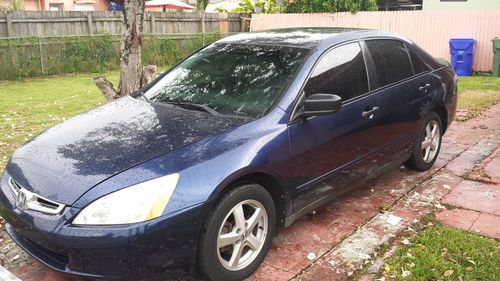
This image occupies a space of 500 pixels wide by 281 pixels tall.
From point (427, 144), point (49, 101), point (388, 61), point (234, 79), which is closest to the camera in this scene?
point (234, 79)

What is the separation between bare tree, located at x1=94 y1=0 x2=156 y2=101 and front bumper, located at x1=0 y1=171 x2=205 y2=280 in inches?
121

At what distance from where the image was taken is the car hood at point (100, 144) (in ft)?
9.26

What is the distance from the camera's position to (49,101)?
10211 mm

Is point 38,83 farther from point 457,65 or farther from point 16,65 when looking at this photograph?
point 457,65

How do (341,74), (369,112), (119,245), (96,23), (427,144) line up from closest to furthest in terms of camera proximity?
1. (119,245)
2. (341,74)
3. (369,112)
4. (427,144)
5. (96,23)

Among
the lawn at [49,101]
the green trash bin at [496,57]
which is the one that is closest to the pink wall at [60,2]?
the lawn at [49,101]

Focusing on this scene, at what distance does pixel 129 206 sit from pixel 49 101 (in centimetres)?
847

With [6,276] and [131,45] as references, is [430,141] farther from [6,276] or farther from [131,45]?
[6,276]

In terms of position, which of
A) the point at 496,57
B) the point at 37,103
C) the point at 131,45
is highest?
the point at 131,45

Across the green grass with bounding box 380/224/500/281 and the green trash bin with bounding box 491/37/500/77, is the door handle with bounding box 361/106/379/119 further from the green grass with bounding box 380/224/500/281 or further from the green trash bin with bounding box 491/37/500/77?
the green trash bin with bounding box 491/37/500/77

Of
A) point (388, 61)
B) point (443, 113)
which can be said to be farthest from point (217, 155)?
point (443, 113)

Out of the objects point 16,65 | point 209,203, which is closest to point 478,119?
point 209,203

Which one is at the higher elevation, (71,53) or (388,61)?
(388,61)

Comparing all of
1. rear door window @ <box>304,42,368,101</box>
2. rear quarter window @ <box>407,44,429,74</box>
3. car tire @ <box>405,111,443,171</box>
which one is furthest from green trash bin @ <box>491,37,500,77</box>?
rear door window @ <box>304,42,368,101</box>
